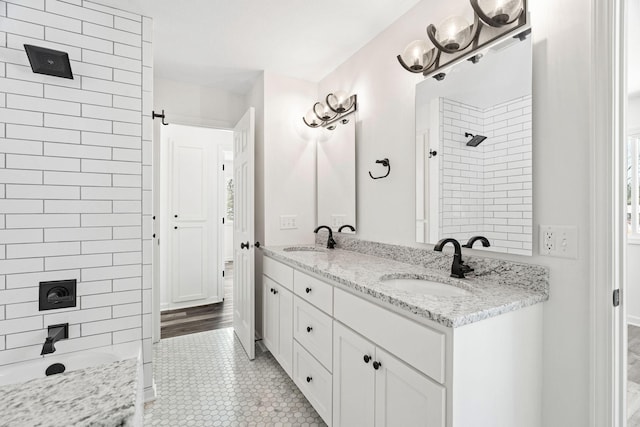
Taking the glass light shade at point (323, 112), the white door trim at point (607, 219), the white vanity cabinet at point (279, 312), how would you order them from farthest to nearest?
the glass light shade at point (323, 112), the white vanity cabinet at point (279, 312), the white door trim at point (607, 219)

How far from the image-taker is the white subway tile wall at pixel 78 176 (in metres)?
1.59

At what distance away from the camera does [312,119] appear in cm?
273

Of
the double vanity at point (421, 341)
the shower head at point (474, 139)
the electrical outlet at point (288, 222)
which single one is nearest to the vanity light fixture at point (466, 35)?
the shower head at point (474, 139)

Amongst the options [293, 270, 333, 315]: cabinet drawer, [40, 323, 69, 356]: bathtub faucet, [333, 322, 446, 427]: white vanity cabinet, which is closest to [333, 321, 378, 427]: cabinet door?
[333, 322, 446, 427]: white vanity cabinet

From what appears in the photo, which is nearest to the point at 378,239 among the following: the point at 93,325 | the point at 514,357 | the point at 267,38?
the point at 514,357

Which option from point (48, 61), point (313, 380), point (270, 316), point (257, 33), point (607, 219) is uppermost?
point (257, 33)

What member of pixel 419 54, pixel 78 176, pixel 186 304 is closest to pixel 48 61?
pixel 78 176

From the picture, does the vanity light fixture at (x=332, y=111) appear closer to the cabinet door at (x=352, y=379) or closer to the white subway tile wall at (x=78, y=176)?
the white subway tile wall at (x=78, y=176)

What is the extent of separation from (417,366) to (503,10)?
1.49m

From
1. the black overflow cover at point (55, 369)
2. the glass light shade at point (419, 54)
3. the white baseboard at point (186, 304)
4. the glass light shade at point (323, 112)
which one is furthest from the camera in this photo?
the white baseboard at point (186, 304)

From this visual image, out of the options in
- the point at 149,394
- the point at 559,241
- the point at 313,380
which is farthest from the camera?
the point at 149,394

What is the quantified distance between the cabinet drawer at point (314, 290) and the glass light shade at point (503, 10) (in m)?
1.44

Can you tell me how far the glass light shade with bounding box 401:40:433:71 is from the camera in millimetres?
1670

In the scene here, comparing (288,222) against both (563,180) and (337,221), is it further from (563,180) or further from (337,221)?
(563,180)
